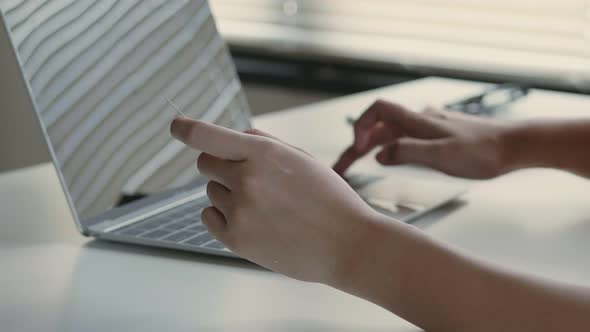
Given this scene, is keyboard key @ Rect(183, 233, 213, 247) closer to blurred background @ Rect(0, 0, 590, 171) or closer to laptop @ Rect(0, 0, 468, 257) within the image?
laptop @ Rect(0, 0, 468, 257)

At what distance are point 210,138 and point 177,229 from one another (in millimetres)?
224

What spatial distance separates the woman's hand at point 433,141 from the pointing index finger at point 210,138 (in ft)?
1.28

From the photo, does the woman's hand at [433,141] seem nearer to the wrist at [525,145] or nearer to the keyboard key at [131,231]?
the wrist at [525,145]

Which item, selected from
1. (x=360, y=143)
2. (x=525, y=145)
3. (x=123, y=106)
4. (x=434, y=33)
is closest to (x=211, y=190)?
(x=123, y=106)

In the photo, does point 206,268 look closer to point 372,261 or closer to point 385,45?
point 372,261

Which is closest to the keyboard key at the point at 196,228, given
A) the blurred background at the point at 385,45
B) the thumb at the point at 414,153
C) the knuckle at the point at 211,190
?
the knuckle at the point at 211,190

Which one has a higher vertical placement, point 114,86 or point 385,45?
point 114,86

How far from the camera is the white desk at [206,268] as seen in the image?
0.71 metres

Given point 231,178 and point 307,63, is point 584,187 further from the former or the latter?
point 307,63

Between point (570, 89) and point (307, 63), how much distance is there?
2.18ft

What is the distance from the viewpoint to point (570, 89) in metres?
2.10

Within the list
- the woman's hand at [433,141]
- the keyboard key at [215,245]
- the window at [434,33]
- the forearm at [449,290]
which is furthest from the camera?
the window at [434,33]

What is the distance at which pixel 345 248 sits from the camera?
0.69 m

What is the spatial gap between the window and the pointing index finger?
60.3 inches
